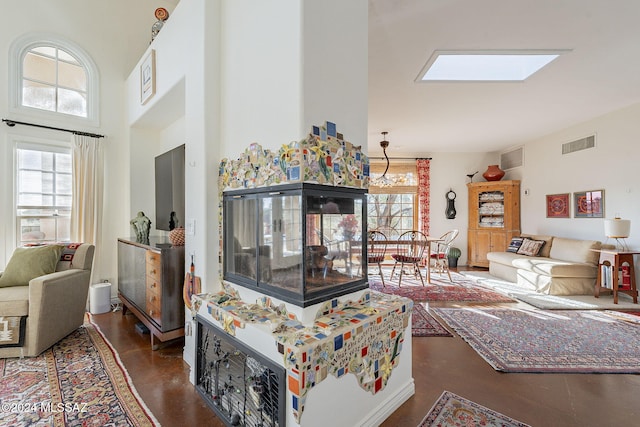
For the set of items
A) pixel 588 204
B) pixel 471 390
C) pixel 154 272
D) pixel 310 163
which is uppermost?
pixel 310 163

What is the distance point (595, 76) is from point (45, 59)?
623 cm

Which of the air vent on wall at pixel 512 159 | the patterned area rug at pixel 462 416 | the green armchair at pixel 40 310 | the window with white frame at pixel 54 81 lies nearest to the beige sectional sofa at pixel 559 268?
the air vent on wall at pixel 512 159

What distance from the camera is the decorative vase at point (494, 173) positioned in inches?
250

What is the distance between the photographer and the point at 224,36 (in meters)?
2.19

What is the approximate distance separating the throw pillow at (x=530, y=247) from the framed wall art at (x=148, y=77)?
20.2ft

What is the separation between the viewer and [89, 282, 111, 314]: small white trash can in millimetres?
3465

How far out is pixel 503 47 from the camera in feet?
8.70

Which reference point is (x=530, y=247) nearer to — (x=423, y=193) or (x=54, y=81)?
(x=423, y=193)

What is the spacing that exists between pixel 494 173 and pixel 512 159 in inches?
20.1

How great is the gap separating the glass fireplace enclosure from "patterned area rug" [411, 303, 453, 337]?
149cm

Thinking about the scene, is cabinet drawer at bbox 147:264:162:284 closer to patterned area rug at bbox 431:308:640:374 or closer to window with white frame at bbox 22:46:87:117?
window with white frame at bbox 22:46:87:117

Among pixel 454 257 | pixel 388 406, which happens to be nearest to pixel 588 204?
pixel 454 257

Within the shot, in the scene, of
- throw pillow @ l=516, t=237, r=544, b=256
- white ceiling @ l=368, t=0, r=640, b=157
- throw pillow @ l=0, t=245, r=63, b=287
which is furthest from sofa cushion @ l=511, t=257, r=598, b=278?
throw pillow @ l=0, t=245, r=63, b=287

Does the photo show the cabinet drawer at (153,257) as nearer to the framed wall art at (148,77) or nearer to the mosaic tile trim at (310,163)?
Answer: the mosaic tile trim at (310,163)
